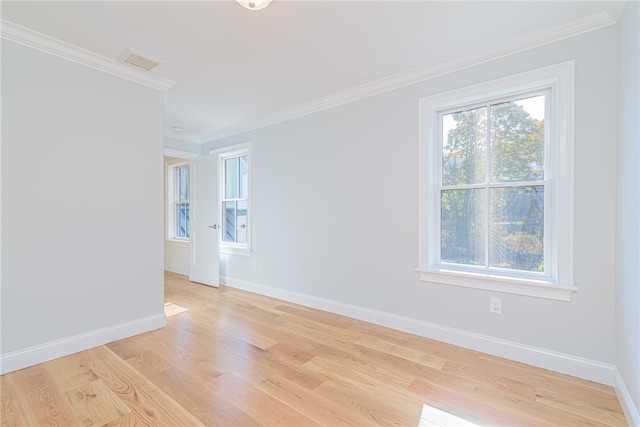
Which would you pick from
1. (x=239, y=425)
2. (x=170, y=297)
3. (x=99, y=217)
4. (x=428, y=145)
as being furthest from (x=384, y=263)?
(x=170, y=297)

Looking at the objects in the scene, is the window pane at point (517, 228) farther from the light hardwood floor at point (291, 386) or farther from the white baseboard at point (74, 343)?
the white baseboard at point (74, 343)

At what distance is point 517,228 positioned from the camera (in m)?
2.24

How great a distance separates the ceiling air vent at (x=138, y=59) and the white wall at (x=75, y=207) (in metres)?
0.23

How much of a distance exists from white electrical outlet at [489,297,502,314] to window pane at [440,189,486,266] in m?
0.29

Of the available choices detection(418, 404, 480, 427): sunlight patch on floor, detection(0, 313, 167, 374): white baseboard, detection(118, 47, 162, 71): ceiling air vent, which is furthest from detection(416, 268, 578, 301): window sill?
detection(118, 47, 162, 71): ceiling air vent

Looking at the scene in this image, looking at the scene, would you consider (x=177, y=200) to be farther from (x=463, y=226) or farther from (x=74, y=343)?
(x=463, y=226)

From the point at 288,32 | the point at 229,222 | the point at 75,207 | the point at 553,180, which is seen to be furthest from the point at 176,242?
the point at 553,180

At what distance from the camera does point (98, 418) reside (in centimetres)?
156

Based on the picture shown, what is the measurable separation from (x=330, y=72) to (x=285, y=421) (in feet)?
8.71

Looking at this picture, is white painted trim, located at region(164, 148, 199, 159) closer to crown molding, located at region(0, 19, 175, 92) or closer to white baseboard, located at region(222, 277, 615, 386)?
crown molding, located at region(0, 19, 175, 92)

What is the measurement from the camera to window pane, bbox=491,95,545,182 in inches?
85.4

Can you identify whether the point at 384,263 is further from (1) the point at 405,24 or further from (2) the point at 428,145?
(1) the point at 405,24

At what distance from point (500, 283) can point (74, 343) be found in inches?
131

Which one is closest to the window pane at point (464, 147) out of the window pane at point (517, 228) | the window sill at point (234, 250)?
the window pane at point (517, 228)
